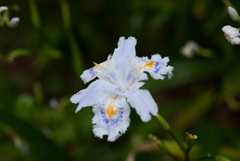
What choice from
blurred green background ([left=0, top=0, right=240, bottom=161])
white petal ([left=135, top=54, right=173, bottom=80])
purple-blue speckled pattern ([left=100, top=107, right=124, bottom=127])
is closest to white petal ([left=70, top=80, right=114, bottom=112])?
purple-blue speckled pattern ([left=100, top=107, right=124, bottom=127])

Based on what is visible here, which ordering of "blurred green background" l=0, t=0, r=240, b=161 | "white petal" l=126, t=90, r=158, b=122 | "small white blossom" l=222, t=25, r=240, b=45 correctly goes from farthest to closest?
"blurred green background" l=0, t=0, r=240, b=161 < "small white blossom" l=222, t=25, r=240, b=45 < "white petal" l=126, t=90, r=158, b=122

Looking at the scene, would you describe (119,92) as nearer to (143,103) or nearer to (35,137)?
(143,103)

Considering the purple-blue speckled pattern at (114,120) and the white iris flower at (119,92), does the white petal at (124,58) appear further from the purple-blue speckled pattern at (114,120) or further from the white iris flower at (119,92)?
the purple-blue speckled pattern at (114,120)

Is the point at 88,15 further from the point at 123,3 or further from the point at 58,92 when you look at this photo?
the point at 58,92

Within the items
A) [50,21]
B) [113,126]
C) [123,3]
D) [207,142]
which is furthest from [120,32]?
[113,126]

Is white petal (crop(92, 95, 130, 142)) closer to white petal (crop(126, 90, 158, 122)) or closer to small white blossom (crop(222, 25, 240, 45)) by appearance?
white petal (crop(126, 90, 158, 122))

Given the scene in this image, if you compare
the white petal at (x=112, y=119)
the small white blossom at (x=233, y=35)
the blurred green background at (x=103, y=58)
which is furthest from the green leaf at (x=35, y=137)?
the small white blossom at (x=233, y=35)
